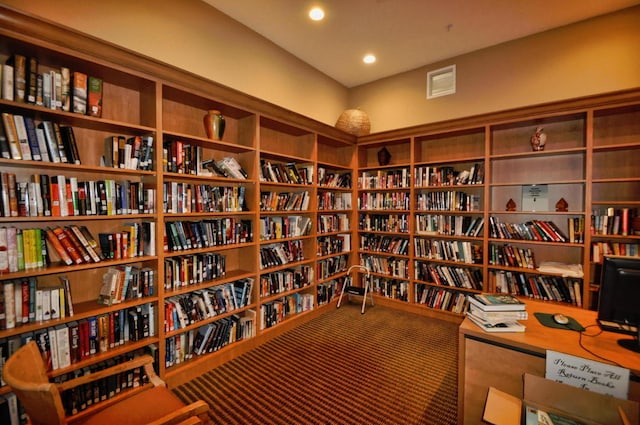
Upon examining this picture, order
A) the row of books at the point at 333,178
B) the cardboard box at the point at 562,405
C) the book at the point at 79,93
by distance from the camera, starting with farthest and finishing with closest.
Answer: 1. the row of books at the point at 333,178
2. the book at the point at 79,93
3. the cardboard box at the point at 562,405

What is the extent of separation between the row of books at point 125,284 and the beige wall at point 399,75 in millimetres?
1710

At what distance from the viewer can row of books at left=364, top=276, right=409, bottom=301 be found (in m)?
3.81

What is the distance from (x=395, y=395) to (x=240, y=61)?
11.1ft

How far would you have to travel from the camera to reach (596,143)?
2.78 metres

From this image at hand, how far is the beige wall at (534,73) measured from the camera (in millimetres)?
2666

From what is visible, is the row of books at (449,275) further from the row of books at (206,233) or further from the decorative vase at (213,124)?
the decorative vase at (213,124)

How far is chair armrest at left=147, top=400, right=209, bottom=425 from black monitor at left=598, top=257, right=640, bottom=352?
2057 mm

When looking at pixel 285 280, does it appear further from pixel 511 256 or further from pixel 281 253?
pixel 511 256

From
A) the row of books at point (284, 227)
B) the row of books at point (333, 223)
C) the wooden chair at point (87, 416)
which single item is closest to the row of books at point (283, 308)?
the row of books at point (284, 227)

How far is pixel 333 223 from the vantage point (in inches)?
153

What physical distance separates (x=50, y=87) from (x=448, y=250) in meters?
3.92

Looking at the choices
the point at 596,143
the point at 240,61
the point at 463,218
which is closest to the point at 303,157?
the point at 240,61

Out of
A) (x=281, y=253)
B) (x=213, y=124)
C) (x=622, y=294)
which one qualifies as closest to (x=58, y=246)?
(x=213, y=124)

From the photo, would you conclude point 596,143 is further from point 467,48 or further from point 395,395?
point 395,395
